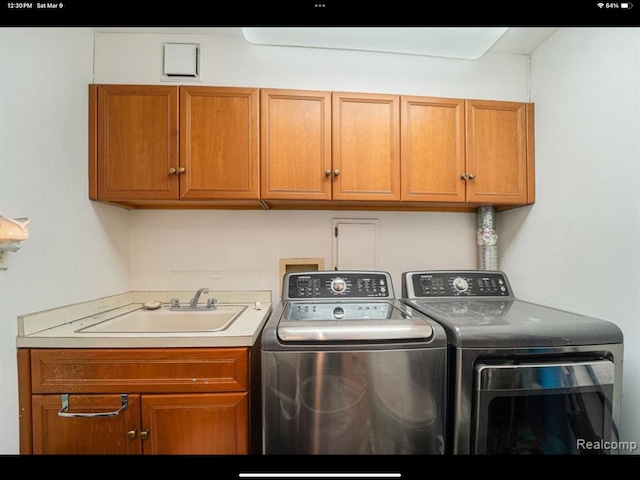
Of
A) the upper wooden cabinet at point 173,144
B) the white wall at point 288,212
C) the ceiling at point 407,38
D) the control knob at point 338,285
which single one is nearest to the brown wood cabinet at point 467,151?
the white wall at point 288,212

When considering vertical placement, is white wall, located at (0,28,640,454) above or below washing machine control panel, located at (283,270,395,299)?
above

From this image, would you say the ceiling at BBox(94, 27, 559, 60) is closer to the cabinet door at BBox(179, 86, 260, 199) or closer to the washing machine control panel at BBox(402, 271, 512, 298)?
the cabinet door at BBox(179, 86, 260, 199)

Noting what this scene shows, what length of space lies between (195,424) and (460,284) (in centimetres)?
143

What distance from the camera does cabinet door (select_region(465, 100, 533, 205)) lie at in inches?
55.4

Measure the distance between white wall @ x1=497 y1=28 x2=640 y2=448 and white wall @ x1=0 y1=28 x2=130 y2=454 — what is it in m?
2.36

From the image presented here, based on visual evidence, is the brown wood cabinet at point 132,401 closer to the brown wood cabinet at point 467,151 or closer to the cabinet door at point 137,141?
the cabinet door at point 137,141

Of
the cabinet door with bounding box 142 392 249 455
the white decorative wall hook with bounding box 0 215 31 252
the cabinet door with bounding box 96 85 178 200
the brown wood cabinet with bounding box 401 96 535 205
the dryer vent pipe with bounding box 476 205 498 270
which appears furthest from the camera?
the dryer vent pipe with bounding box 476 205 498 270

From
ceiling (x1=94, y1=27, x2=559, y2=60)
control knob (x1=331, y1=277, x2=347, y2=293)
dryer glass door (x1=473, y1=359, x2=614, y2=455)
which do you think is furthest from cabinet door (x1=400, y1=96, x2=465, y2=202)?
dryer glass door (x1=473, y1=359, x2=614, y2=455)

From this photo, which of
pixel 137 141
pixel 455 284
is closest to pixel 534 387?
pixel 455 284

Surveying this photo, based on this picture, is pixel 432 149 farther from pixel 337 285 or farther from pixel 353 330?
pixel 353 330
